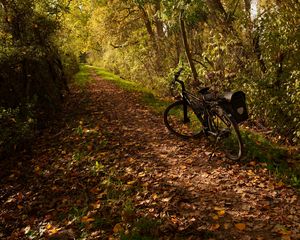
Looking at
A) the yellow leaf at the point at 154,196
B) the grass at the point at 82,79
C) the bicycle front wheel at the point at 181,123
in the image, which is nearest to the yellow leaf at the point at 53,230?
the yellow leaf at the point at 154,196

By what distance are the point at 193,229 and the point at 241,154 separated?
2196 millimetres

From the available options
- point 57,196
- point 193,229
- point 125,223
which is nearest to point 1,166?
point 57,196

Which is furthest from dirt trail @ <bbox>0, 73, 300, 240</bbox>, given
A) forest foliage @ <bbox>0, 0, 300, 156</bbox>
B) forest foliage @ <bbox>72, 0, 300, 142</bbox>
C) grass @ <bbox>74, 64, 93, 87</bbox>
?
grass @ <bbox>74, 64, 93, 87</bbox>

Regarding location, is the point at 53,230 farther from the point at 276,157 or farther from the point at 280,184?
the point at 276,157

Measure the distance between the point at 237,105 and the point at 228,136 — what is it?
2.55 feet

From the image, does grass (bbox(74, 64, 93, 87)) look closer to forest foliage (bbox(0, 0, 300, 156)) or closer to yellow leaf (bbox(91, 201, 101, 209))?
forest foliage (bbox(0, 0, 300, 156))

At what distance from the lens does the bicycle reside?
5.80 m

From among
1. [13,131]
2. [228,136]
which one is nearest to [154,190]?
[228,136]

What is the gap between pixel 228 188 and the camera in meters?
5.16

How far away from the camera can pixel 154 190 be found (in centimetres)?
533

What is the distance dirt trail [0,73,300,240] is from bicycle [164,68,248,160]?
322 mm

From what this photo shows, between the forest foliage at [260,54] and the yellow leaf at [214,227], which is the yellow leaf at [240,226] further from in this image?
the forest foliage at [260,54]

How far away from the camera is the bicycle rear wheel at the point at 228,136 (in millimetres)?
5792

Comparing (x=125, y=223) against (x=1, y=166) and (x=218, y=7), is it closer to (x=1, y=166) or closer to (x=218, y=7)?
(x=1, y=166)
